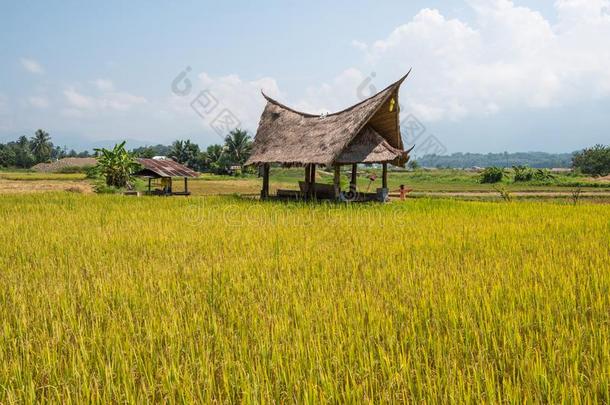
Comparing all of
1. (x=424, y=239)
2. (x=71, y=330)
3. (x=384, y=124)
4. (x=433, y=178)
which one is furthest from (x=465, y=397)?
(x=433, y=178)

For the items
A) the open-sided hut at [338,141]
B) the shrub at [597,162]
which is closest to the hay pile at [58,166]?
the open-sided hut at [338,141]

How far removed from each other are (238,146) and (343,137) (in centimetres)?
3357

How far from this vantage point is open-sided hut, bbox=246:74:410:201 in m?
11.5

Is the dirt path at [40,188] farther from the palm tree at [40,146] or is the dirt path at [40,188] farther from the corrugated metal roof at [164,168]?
the palm tree at [40,146]

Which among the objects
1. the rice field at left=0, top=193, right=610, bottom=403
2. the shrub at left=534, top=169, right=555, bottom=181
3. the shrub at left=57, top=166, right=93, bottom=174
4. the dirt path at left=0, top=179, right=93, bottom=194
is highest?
the shrub at left=57, top=166, right=93, bottom=174

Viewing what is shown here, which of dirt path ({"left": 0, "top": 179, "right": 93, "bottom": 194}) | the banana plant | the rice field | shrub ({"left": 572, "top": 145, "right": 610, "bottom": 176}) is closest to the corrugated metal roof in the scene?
the banana plant

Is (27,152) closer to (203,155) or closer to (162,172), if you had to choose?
(203,155)

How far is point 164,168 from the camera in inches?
697

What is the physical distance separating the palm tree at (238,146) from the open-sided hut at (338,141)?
2928cm

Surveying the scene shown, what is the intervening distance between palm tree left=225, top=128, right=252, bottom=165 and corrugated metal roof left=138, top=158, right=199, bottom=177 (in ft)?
82.2

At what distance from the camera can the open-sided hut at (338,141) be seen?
1149 cm

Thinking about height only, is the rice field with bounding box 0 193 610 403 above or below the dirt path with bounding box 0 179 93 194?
below

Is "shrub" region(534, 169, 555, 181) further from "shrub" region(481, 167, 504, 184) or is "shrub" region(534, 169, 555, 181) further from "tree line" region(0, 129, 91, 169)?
"tree line" region(0, 129, 91, 169)

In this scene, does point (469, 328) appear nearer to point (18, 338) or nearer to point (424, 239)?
point (18, 338)
